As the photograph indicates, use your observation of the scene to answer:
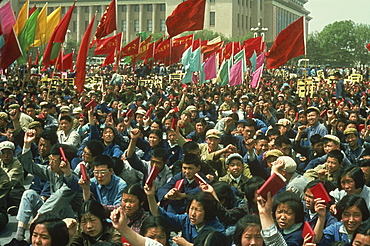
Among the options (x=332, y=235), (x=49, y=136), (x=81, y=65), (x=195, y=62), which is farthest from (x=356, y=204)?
(x=195, y=62)

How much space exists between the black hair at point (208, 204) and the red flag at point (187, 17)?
10.6 m

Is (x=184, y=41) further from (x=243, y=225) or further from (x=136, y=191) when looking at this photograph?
(x=243, y=225)

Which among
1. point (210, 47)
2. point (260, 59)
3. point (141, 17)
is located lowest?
point (260, 59)

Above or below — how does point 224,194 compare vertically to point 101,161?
below

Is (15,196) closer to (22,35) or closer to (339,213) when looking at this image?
(339,213)

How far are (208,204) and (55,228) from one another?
46.9 inches

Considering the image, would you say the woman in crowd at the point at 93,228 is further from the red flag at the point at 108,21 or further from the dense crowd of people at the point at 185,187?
the red flag at the point at 108,21

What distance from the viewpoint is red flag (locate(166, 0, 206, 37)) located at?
1518 cm

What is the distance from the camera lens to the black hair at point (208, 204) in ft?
16.0

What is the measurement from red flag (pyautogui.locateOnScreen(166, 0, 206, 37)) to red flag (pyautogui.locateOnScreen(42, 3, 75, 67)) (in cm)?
238

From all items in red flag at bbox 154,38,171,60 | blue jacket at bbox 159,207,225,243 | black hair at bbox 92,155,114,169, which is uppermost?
red flag at bbox 154,38,171,60

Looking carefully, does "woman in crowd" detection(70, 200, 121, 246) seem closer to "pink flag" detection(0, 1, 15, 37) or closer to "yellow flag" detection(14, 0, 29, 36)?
"pink flag" detection(0, 1, 15, 37)

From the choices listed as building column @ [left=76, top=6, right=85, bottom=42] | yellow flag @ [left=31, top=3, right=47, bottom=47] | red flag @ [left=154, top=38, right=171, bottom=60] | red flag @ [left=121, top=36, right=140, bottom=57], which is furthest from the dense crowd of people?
building column @ [left=76, top=6, right=85, bottom=42]

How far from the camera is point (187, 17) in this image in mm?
15336
